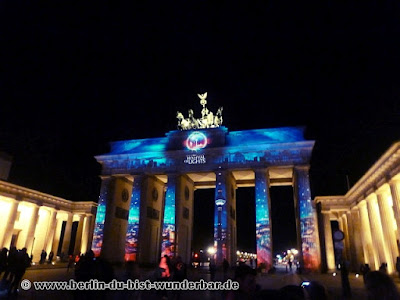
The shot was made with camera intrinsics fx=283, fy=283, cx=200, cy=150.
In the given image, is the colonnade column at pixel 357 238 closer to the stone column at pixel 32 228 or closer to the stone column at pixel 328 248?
the stone column at pixel 328 248

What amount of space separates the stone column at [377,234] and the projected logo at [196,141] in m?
17.6

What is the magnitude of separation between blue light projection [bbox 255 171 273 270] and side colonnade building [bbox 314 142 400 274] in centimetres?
526

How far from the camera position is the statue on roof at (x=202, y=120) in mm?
35719

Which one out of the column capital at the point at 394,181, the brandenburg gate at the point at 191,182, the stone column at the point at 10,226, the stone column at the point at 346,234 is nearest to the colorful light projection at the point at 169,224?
the brandenburg gate at the point at 191,182

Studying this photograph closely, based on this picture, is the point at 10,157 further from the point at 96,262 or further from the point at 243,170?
the point at 96,262

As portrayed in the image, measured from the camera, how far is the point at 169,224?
3130cm

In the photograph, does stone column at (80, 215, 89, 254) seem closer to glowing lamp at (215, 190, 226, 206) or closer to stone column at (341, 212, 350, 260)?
glowing lamp at (215, 190, 226, 206)

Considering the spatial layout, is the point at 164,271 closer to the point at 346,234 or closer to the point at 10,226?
the point at 10,226

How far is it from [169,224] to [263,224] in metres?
10.2

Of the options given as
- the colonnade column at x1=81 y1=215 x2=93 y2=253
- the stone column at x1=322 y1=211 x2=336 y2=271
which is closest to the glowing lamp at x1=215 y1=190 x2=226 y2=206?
the stone column at x1=322 y1=211 x2=336 y2=271

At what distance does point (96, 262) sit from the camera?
238 inches

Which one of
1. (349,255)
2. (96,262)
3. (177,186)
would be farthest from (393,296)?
(349,255)

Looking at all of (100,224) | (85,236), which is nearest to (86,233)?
(85,236)

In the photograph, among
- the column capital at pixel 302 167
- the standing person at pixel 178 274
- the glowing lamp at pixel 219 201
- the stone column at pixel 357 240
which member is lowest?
the standing person at pixel 178 274
